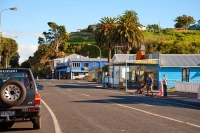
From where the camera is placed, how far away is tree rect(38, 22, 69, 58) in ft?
429

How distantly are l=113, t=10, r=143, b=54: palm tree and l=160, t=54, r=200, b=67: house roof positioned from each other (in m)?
10.7

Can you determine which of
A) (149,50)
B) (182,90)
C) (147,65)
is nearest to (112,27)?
(147,65)

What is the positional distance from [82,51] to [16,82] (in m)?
134

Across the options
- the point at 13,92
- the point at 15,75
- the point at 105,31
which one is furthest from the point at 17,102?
the point at 105,31

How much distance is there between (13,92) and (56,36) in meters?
123

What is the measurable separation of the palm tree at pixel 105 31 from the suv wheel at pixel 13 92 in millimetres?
53179

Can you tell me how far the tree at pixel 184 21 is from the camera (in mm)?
155875

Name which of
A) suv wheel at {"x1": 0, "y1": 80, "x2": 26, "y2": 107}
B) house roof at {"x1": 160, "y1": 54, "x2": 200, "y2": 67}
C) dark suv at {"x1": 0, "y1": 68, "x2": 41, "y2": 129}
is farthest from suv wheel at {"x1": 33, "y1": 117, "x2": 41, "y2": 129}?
house roof at {"x1": 160, "y1": 54, "x2": 200, "y2": 67}

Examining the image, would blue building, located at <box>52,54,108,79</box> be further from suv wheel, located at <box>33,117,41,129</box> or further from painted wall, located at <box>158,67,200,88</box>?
suv wheel, located at <box>33,117,41,129</box>

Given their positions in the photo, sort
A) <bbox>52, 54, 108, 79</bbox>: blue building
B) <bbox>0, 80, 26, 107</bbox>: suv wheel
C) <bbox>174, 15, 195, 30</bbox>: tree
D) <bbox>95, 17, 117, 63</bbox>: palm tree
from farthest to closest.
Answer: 1. <bbox>174, 15, 195, 30</bbox>: tree
2. <bbox>52, 54, 108, 79</bbox>: blue building
3. <bbox>95, 17, 117, 63</bbox>: palm tree
4. <bbox>0, 80, 26, 107</bbox>: suv wheel

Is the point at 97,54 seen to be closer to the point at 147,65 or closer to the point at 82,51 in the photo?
the point at 82,51

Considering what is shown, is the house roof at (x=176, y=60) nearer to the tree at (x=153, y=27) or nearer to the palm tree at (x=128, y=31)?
the palm tree at (x=128, y=31)

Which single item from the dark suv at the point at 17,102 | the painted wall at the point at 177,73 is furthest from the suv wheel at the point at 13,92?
the painted wall at the point at 177,73

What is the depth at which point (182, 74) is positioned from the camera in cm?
4753
